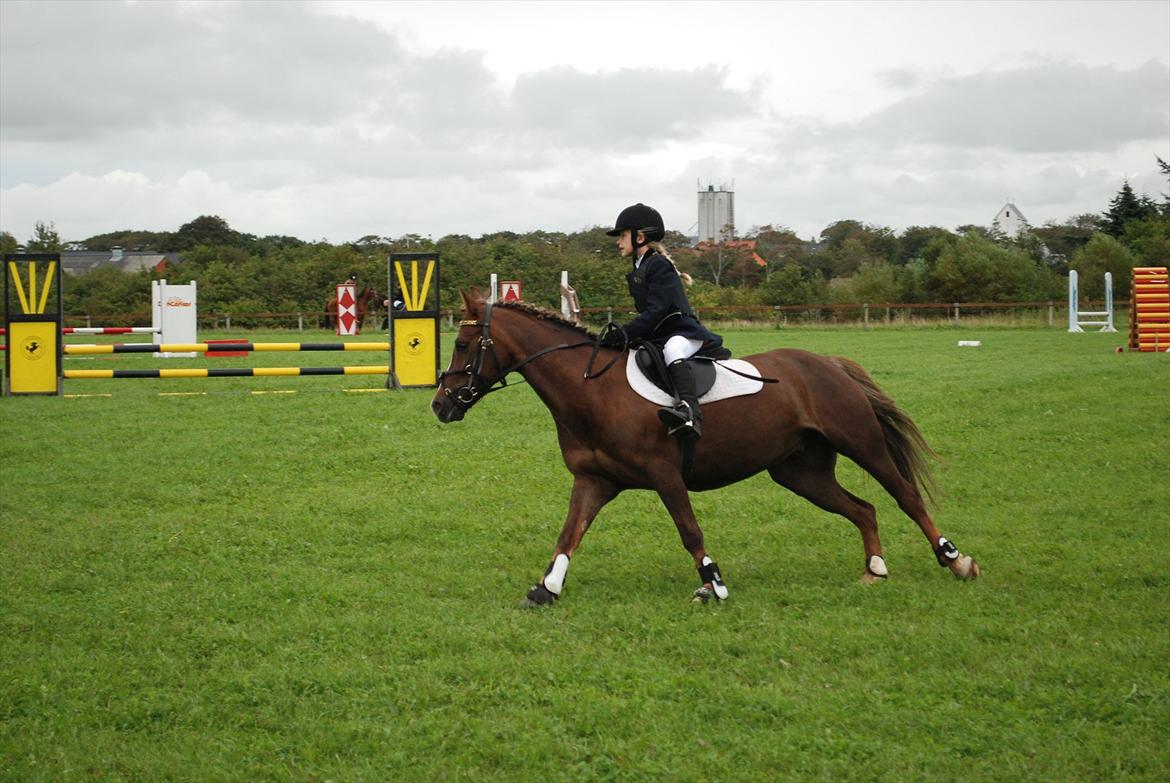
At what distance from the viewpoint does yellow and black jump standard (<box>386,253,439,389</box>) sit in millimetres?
18172

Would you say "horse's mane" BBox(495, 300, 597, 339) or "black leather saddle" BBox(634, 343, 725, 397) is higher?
"horse's mane" BBox(495, 300, 597, 339)

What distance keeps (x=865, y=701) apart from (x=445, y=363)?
66.8 feet

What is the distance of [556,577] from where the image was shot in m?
7.30

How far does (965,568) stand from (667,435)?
2393mm

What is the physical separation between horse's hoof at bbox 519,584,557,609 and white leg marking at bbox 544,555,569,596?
3 centimetres

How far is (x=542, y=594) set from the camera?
23.8 ft

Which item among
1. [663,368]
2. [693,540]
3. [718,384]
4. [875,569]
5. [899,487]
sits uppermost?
[663,368]

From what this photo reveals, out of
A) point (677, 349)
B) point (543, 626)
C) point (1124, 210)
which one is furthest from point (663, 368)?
point (1124, 210)

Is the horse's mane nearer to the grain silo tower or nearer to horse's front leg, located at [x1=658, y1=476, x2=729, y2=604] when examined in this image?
horse's front leg, located at [x1=658, y1=476, x2=729, y2=604]

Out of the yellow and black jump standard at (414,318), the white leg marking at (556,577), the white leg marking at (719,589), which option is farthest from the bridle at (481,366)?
the yellow and black jump standard at (414,318)

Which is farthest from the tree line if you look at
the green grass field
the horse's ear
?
the horse's ear

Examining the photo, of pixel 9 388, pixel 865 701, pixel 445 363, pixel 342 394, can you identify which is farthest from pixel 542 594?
pixel 445 363

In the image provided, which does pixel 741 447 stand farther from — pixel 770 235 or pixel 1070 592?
pixel 770 235

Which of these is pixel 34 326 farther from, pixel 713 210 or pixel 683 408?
pixel 713 210
